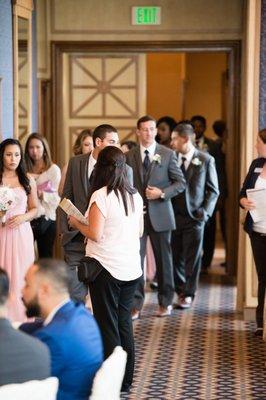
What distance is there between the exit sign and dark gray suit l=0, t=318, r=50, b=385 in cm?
768

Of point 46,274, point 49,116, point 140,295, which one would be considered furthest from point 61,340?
point 49,116

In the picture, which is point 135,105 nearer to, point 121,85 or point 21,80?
point 121,85

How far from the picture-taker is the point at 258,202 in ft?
26.5

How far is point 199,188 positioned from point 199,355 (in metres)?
2.49

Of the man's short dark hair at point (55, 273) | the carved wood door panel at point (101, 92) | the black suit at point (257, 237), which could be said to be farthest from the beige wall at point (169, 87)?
the man's short dark hair at point (55, 273)

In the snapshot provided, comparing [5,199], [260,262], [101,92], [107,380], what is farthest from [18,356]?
[101,92]

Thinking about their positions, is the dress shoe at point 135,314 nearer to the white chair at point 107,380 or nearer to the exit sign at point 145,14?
the exit sign at point 145,14

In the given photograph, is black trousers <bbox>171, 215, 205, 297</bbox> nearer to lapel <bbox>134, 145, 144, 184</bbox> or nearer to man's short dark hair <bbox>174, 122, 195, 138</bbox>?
man's short dark hair <bbox>174, 122, 195, 138</bbox>

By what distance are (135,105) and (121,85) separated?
0.30 metres

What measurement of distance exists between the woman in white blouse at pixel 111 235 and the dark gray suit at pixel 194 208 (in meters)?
3.52

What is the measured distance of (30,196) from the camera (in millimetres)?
8078

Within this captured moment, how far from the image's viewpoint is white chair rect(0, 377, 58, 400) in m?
3.77

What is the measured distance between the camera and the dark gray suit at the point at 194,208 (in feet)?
32.2

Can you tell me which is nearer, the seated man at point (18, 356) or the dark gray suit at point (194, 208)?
the seated man at point (18, 356)
